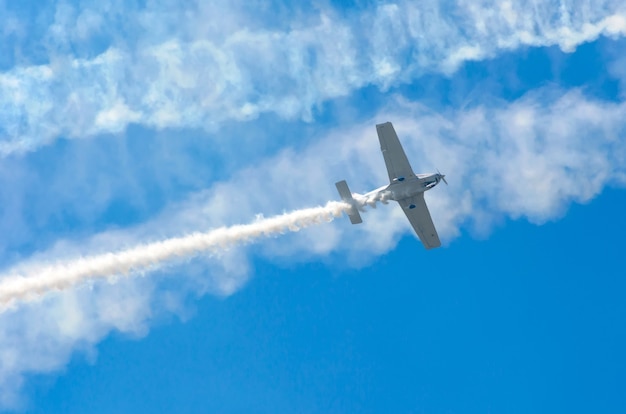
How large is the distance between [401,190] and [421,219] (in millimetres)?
3609

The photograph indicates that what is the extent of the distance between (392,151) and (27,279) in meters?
28.3

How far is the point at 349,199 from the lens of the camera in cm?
6069

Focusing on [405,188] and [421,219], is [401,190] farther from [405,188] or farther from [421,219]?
[421,219]

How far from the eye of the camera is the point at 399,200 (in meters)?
62.1

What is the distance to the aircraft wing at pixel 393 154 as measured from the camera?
59062mm

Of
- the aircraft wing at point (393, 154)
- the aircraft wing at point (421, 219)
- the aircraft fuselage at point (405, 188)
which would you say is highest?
the aircraft wing at point (393, 154)

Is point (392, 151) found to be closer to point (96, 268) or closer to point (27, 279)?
point (96, 268)

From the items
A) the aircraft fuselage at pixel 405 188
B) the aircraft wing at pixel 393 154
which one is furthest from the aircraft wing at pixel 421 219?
the aircraft wing at pixel 393 154

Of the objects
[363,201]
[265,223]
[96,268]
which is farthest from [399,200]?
[96,268]

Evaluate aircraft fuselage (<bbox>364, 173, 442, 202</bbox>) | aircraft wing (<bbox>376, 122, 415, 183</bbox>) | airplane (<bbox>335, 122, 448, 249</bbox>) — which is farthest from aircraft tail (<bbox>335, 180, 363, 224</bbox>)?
aircraft wing (<bbox>376, 122, 415, 183</bbox>)

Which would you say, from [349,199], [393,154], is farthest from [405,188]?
[349,199]

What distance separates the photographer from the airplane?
59469 millimetres

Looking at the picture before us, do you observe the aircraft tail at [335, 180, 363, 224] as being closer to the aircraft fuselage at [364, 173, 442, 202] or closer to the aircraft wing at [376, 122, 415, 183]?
the aircraft fuselage at [364, 173, 442, 202]

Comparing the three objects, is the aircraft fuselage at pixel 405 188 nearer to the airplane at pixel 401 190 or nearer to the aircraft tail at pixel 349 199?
the airplane at pixel 401 190
